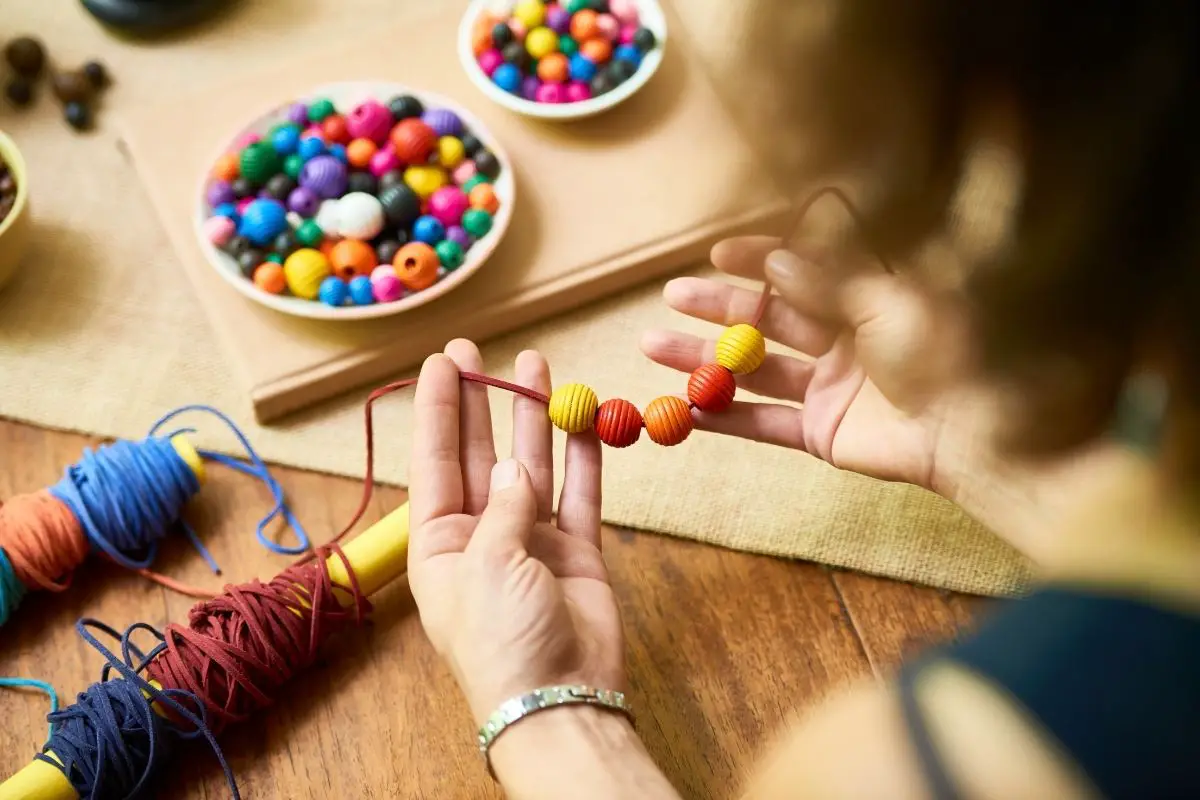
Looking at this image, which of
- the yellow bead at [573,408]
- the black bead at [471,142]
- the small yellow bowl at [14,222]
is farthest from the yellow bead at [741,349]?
the small yellow bowl at [14,222]

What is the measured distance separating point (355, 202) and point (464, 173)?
11 centimetres

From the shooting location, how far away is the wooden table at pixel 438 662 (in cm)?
73

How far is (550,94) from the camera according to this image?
3.40 ft

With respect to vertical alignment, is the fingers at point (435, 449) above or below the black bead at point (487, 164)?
below

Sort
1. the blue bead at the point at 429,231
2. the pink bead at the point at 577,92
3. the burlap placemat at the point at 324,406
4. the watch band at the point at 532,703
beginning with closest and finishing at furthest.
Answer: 1. the watch band at the point at 532,703
2. the burlap placemat at the point at 324,406
3. the blue bead at the point at 429,231
4. the pink bead at the point at 577,92

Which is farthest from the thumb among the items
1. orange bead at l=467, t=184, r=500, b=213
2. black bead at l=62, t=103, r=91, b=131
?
black bead at l=62, t=103, r=91, b=131

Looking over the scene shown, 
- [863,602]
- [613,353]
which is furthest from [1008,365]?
[613,353]

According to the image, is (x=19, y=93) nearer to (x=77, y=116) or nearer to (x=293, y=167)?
(x=77, y=116)

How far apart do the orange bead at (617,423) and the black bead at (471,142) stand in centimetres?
36

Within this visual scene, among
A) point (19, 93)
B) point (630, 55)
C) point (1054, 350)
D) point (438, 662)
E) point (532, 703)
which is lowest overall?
point (438, 662)

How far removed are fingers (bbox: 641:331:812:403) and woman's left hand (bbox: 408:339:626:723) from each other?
0.33 ft

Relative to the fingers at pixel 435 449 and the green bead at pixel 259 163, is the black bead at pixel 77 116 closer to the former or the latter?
the green bead at pixel 259 163

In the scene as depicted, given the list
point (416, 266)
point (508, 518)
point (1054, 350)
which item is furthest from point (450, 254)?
point (1054, 350)

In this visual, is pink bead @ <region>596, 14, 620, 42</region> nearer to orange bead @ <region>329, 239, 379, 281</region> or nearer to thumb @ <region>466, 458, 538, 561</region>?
orange bead @ <region>329, 239, 379, 281</region>
